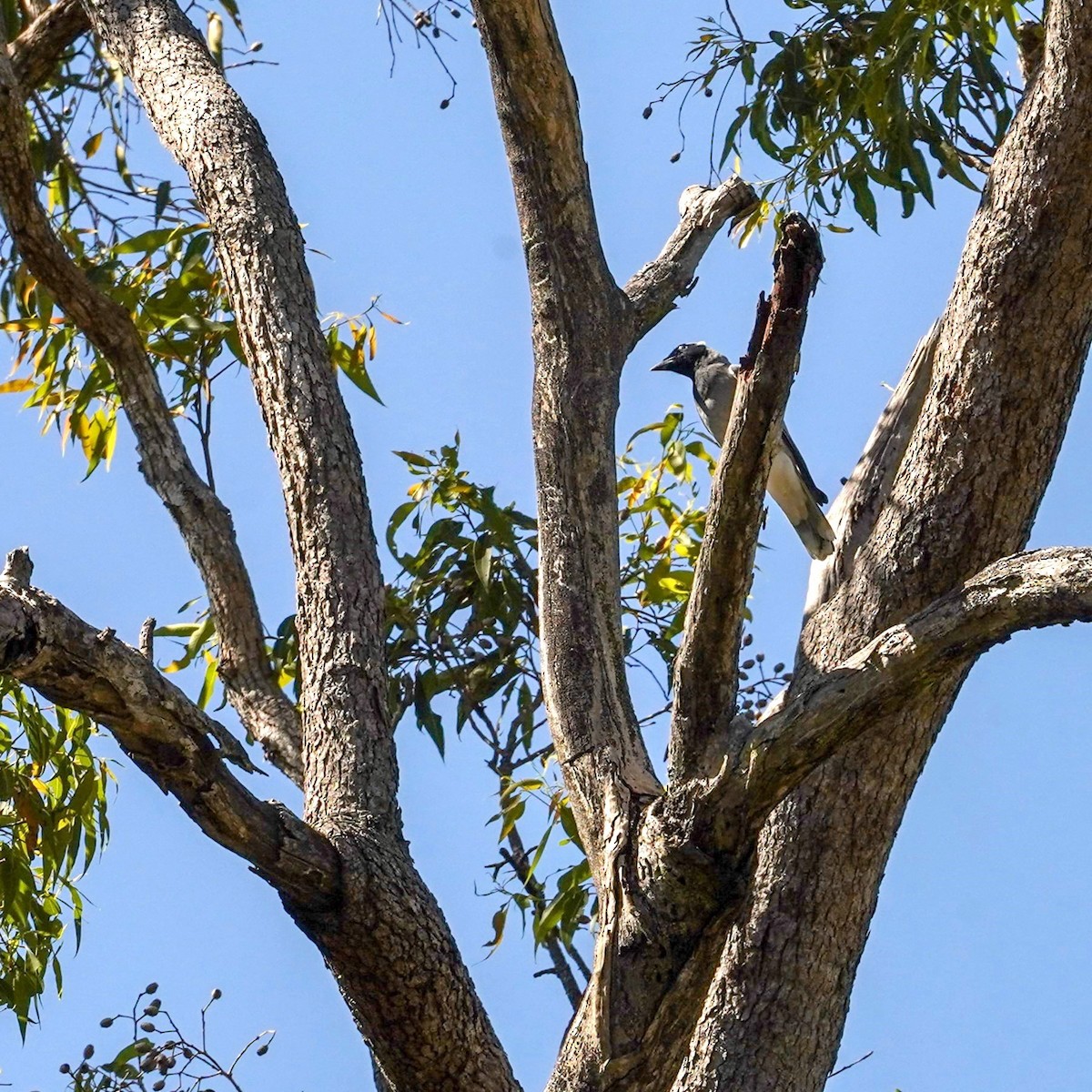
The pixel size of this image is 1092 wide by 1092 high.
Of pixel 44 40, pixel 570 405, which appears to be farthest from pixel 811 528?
pixel 44 40

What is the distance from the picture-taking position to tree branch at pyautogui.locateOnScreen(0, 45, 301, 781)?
3.08 meters

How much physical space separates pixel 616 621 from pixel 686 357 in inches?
146

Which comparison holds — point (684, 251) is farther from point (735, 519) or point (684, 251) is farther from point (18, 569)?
point (18, 569)

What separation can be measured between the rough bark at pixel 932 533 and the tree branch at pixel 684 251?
0.95 metres

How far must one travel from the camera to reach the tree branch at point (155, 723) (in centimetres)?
190

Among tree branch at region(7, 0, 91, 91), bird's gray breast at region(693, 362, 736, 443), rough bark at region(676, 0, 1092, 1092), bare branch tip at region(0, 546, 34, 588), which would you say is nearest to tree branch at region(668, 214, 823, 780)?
rough bark at region(676, 0, 1092, 1092)

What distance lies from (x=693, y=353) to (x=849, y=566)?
155 inches

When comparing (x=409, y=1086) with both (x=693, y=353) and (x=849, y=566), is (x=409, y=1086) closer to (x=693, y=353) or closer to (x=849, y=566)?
(x=849, y=566)

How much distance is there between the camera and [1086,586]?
6.09 ft

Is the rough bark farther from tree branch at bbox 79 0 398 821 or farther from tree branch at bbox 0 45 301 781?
tree branch at bbox 0 45 301 781

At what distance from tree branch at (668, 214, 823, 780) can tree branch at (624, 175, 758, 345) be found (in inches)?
49.8

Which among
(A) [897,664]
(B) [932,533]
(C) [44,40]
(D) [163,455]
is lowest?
(A) [897,664]

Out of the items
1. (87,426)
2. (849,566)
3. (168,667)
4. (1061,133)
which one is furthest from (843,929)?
(87,426)

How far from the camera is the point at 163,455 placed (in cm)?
309
